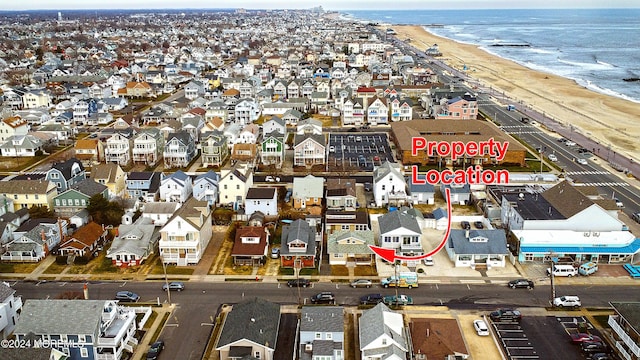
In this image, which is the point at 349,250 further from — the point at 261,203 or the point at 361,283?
the point at 261,203

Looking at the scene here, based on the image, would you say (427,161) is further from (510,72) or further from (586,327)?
(510,72)

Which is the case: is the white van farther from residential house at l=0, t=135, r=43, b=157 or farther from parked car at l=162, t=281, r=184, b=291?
residential house at l=0, t=135, r=43, b=157

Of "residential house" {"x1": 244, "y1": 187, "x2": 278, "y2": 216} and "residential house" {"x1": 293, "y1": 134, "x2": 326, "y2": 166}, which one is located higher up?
"residential house" {"x1": 293, "y1": 134, "x2": 326, "y2": 166}

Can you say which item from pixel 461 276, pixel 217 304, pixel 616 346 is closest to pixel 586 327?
pixel 616 346

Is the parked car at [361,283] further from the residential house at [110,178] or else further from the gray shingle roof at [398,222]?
the residential house at [110,178]

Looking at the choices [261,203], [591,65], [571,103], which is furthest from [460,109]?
[591,65]

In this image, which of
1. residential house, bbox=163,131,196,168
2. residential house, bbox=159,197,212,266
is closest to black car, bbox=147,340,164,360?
residential house, bbox=159,197,212,266
